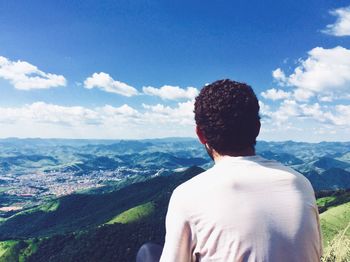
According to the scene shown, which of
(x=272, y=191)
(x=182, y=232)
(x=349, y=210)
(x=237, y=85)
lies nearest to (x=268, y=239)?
(x=272, y=191)

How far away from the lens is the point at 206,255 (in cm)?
425

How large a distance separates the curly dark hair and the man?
9 cm

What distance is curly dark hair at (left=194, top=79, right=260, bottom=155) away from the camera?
4.75 meters

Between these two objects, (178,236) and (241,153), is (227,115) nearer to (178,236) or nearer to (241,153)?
(241,153)

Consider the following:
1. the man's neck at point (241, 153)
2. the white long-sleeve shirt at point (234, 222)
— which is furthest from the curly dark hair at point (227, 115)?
the white long-sleeve shirt at point (234, 222)

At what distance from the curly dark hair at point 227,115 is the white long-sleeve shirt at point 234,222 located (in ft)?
1.68

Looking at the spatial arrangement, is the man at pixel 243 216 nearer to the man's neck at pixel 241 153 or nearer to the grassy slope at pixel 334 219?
the man's neck at pixel 241 153

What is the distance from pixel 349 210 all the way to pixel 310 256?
7660 inches

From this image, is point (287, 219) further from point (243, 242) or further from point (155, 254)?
point (155, 254)

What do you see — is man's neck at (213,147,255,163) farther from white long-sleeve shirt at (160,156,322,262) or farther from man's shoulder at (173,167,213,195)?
man's shoulder at (173,167,213,195)

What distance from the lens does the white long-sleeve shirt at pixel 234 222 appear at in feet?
13.7

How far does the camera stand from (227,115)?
15.6 ft

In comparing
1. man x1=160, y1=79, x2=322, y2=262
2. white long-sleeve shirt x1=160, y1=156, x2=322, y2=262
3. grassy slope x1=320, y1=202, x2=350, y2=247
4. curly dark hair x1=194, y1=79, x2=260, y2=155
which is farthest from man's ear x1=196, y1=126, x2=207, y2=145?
grassy slope x1=320, y1=202, x2=350, y2=247

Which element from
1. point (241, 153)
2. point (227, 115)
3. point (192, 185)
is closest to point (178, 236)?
point (192, 185)
